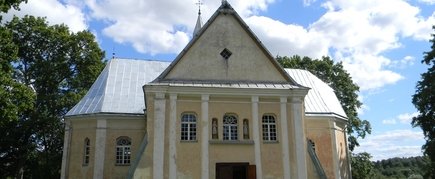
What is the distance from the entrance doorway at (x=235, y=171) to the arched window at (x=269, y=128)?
1.75 meters

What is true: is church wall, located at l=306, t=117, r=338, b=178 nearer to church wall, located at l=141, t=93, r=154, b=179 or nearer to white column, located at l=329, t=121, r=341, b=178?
white column, located at l=329, t=121, r=341, b=178

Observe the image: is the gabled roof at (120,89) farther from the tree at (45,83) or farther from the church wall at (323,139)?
the church wall at (323,139)

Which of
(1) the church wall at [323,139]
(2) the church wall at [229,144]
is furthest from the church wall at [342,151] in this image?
(2) the church wall at [229,144]

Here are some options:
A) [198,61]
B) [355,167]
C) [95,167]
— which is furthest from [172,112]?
[355,167]

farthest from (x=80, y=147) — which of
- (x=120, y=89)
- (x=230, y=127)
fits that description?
(x=230, y=127)

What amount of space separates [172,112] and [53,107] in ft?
53.7

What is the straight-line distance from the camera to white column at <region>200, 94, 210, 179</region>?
59.8 feet

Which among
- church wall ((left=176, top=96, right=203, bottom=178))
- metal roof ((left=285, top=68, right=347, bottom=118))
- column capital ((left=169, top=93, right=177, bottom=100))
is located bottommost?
church wall ((left=176, top=96, right=203, bottom=178))

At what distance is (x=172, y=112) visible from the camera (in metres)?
18.7

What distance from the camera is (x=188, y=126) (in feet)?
62.4

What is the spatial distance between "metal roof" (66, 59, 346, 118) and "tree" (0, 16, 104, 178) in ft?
22.0

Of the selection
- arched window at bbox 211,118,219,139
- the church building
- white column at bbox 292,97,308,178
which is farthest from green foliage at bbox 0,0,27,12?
white column at bbox 292,97,308,178

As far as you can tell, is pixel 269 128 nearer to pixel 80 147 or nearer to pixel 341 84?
pixel 80 147

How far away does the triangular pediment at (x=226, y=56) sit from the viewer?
19.8 m
